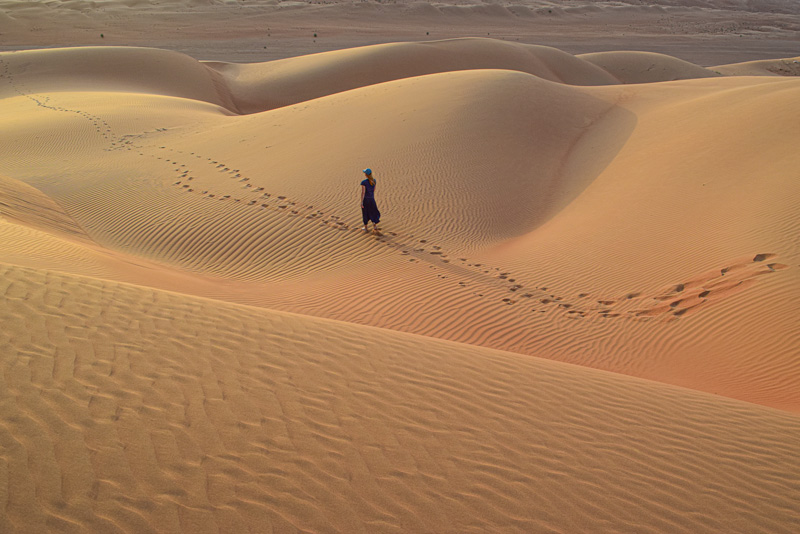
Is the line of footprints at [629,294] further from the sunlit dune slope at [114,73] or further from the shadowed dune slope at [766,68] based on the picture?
the shadowed dune slope at [766,68]

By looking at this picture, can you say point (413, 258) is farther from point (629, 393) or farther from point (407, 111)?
point (407, 111)

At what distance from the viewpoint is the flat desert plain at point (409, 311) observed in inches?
131

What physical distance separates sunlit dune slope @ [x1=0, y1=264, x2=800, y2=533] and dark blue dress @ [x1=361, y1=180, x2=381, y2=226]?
5.91 metres

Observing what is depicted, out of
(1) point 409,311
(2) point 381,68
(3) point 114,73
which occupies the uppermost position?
(2) point 381,68

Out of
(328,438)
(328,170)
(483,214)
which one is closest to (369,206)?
(483,214)

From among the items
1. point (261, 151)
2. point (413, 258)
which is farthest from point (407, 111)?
point (413, 258)

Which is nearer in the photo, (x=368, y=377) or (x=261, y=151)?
(x=368, y=377)

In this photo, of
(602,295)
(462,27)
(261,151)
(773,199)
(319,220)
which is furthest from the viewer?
(462,27)

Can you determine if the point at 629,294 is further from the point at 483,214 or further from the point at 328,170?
the point at 328,170

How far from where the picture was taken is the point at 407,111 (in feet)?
56.2

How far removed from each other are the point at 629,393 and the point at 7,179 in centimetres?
1458

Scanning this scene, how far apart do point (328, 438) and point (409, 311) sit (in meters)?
5.04

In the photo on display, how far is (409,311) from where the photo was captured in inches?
341

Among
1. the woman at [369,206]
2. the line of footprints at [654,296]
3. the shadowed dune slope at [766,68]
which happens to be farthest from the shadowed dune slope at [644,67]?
the line of footprints at [654,296]
